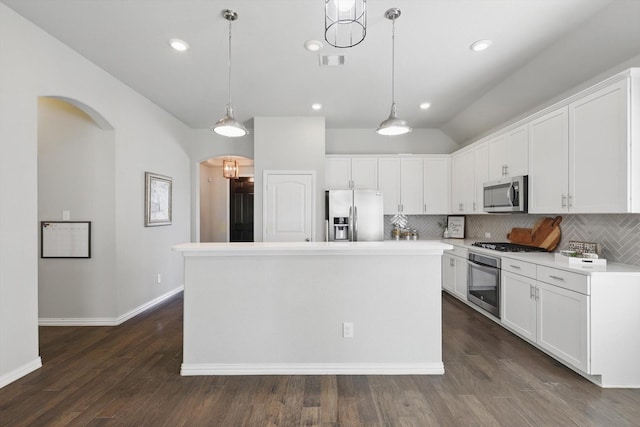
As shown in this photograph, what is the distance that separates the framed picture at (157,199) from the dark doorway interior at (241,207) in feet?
10.0

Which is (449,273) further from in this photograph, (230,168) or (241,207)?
(241,207)

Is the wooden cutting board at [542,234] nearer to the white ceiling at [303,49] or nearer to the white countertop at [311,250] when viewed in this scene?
the white ceiling at [303,49]

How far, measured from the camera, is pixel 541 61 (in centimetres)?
301

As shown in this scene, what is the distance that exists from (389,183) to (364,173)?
1.56 feet

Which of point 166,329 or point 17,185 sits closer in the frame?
point 17,185

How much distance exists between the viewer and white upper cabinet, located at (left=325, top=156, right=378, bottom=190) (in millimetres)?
5219

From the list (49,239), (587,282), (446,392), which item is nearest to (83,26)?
(49,239)

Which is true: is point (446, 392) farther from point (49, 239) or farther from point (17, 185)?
point (49, 239)

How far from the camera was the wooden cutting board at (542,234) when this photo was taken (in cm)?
332

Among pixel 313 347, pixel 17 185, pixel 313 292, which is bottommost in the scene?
pixel 313 347

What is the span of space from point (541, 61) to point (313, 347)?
11.6ft

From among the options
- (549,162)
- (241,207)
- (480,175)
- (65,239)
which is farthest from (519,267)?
(241,207)

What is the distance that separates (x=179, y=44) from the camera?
2783 mm

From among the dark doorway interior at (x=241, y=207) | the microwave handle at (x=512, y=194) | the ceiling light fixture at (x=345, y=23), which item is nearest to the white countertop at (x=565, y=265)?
the microwave handle at (x=512, y=194)
